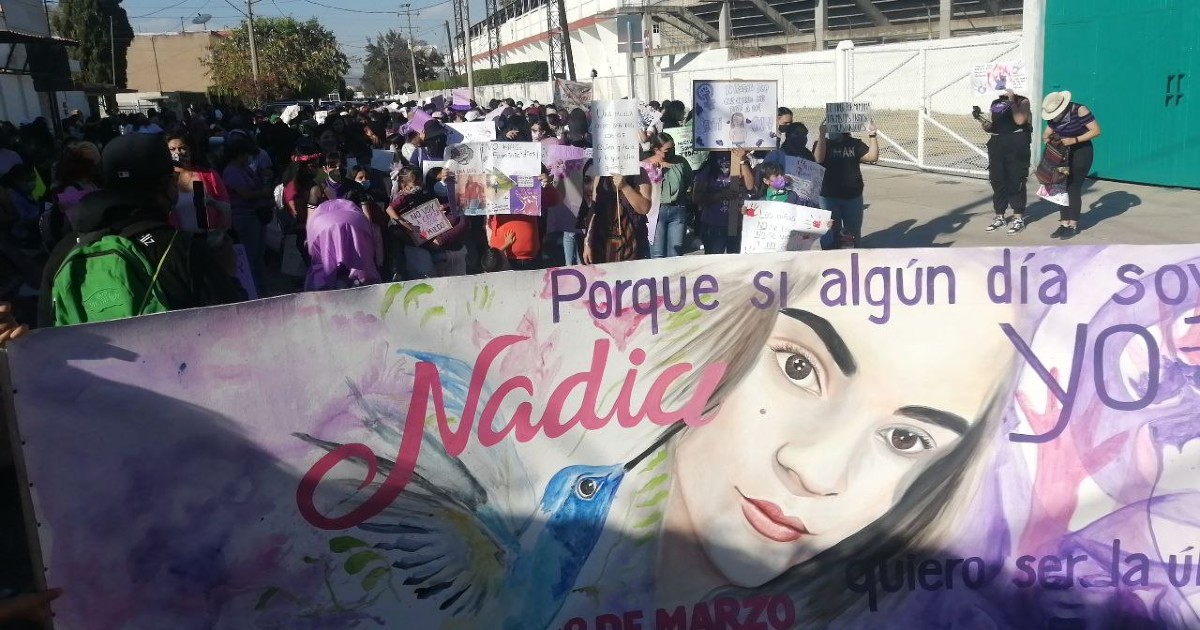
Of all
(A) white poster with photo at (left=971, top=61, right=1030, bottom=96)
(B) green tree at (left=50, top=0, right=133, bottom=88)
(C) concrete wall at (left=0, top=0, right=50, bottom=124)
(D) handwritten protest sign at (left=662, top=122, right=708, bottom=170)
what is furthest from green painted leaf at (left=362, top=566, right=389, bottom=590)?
(B) green tree at (left=50, top=0, right=133, bottom=88)

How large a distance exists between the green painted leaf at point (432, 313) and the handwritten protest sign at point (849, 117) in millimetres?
6685

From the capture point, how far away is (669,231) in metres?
8.68

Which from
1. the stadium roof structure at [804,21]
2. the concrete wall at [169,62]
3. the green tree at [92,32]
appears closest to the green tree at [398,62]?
the concrete wall at [169,62]

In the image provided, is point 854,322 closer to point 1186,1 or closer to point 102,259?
point 102,259

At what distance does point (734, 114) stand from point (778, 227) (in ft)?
4.57

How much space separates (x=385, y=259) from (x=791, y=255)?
5080mm

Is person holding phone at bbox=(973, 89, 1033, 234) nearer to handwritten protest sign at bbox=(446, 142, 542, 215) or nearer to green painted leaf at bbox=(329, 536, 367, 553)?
handwritten protest sign at bbox=(446, 142, 542, 215)

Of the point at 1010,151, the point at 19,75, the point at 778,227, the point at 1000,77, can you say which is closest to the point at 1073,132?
the point at 1010,151

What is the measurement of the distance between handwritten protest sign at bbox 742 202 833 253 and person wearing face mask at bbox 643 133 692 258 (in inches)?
53.9

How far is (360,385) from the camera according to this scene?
3.06 meters

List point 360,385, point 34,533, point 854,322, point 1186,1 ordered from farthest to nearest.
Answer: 1. point 1186,1
2. point 854,322
3. point 360,385
4. point 34,533

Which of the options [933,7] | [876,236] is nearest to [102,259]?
[876,236]

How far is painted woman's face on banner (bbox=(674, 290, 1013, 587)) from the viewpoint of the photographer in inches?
129

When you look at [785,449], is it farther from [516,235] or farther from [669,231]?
[669,231]
